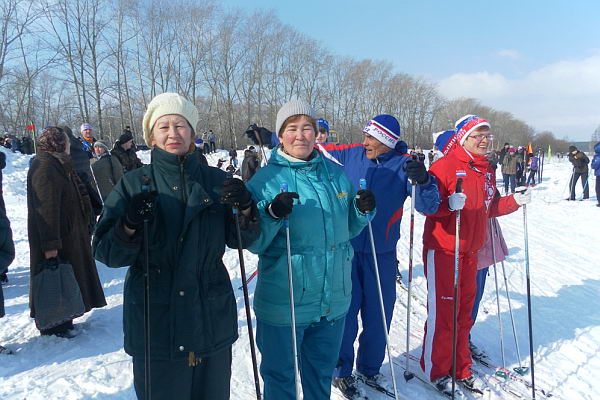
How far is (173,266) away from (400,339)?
116 inches

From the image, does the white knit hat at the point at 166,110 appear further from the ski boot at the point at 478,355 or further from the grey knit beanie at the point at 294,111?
the ski boot at the point at 478,355

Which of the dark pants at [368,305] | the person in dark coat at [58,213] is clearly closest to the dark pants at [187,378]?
the dark pants at [368,305]

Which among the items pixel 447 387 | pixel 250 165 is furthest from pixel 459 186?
pixel 250 165

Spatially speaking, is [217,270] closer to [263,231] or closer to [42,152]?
[263,231]

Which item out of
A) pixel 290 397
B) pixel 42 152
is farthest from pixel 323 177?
pixel 42 152

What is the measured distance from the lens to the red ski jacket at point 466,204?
120 inches

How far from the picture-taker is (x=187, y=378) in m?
1.86

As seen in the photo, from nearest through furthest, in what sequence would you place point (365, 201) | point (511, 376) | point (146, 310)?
point (146, 310)
point (365, 201)
point (511, 376)

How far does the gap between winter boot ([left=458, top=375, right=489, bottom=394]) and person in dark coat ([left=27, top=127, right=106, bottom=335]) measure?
3.69 meters

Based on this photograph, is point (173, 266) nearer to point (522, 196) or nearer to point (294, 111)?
point (294, 111)

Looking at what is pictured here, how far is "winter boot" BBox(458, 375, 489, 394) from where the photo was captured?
10.1 ft

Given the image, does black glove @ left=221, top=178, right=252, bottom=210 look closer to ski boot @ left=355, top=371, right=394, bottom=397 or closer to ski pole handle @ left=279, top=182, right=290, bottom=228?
ski pole handle @ left=279, top=182, right=290, bottom=228

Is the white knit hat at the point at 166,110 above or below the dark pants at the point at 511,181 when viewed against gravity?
above

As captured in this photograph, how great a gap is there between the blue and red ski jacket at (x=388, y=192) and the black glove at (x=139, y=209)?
176cm
